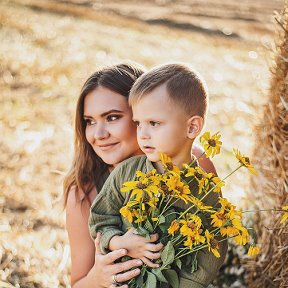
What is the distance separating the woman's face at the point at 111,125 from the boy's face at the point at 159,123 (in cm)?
49

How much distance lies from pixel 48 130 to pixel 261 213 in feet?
9.83

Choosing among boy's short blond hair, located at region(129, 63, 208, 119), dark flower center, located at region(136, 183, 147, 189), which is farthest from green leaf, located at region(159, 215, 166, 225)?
boy's short blond hair, located at region(129, 63, 208, 119)

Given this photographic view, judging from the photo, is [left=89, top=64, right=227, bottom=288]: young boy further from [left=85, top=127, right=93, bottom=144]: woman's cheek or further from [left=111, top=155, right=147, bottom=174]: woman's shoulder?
→ [left=85, top=127, right=93, bottom=144]: woman's cheek

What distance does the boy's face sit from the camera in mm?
2420

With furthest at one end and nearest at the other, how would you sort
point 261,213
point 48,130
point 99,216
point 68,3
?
point 68,3
point 48,130
point 261,213
point 99,216

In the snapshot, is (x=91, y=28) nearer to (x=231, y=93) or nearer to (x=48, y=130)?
(x=231, y=93)

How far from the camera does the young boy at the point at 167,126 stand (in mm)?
2424

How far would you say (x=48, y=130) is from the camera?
6.07 meters

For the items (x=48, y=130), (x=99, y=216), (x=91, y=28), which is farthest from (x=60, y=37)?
(x=99, y=216)

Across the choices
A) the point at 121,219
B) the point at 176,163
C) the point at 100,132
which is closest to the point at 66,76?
the point at 100,132

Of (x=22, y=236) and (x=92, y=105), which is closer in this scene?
(x=92, y=105)

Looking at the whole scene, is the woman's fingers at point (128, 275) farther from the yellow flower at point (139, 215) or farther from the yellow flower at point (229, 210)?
the yellow flower at point (229, 210)

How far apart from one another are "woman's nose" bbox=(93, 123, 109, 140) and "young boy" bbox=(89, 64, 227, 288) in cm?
40

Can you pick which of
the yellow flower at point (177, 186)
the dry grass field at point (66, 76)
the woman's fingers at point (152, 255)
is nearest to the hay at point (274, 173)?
the dry grass field at point (66, 76)
